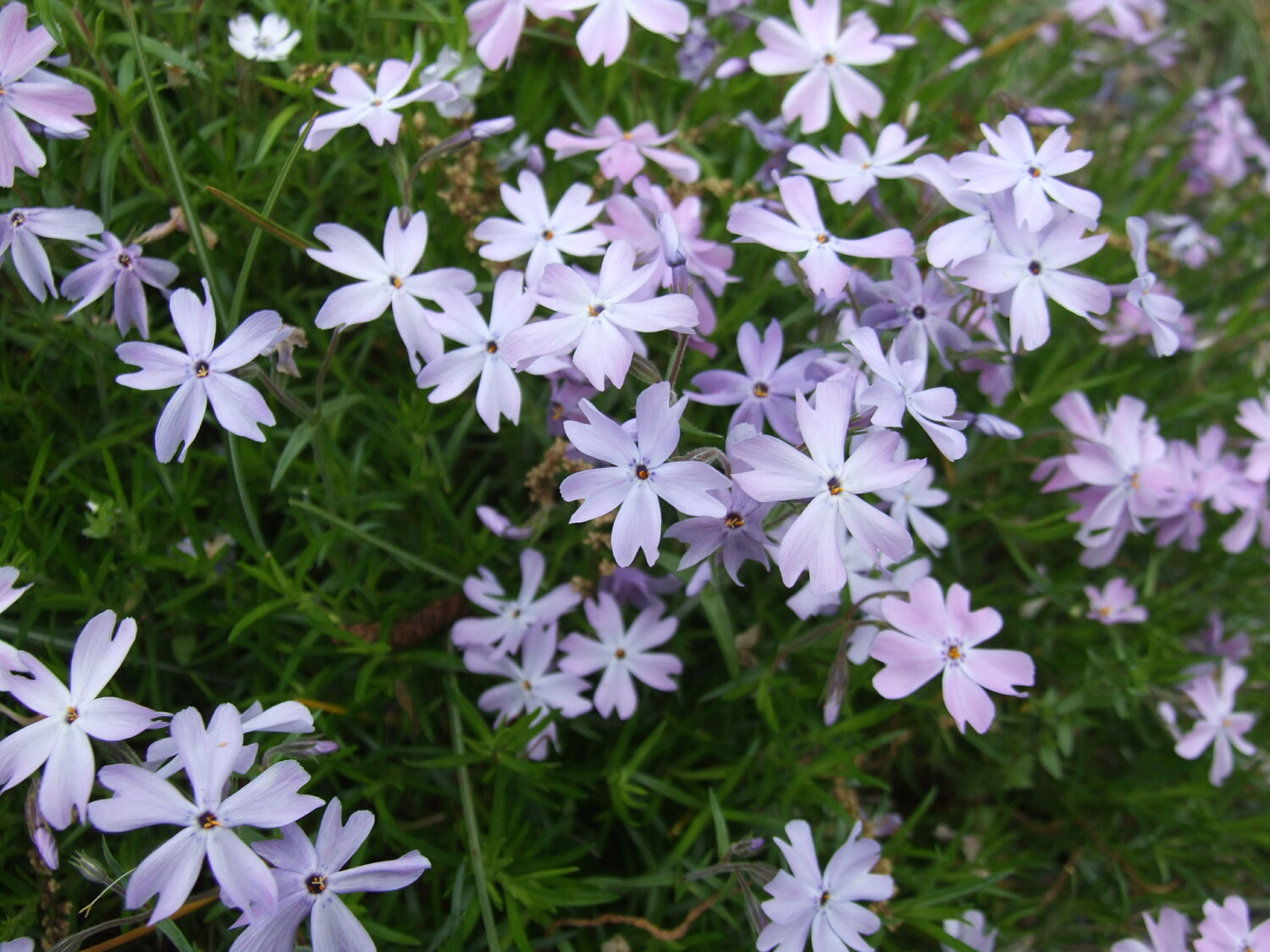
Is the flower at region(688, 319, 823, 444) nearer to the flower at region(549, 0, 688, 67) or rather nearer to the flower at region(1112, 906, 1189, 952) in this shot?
the flower at region(549, 0, 688, 67)

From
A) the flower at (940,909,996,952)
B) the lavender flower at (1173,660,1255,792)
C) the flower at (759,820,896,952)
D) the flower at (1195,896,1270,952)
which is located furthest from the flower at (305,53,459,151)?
the flower at (1195,896,1270,952)

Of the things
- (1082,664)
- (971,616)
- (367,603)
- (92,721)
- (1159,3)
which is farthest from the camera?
(1159,3)

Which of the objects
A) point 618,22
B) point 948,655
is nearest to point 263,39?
point 618,22

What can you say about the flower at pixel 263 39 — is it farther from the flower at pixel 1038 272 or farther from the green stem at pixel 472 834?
the flower at pixel 1038 272

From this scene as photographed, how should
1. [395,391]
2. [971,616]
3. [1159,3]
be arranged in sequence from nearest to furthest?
[971,616]
[395,391]
[1159,3]

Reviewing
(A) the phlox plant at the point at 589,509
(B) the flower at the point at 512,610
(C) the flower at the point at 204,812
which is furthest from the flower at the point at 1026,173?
(C) the flower at the point at 204,812

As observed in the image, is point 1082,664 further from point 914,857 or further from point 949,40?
point 949,40

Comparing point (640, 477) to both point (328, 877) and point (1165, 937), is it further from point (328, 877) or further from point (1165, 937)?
point (1165, 937)

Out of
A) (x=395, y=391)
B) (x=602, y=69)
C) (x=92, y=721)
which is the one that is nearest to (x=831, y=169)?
(x=602, y=69)
